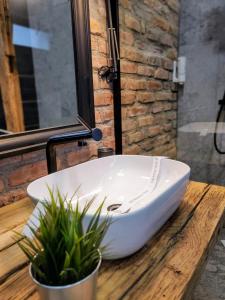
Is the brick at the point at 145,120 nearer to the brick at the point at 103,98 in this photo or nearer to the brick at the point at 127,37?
the brick at the point at 103,98

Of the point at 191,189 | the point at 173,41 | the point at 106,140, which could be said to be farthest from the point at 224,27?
the point at 191,189

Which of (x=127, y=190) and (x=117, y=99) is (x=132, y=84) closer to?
(x=117, y=99)

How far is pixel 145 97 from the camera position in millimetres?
1516

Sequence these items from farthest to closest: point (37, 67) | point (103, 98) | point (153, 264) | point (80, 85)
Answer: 1. point (103, 98)
2. point (80, 85)
3. point (37, 67)
4. point (153, 264)

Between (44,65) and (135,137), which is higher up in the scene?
(44,65)

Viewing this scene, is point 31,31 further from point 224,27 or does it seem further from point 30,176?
point 224,27

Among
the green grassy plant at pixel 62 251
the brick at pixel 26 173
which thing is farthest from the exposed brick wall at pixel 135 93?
the green grassy plant at pixel 62 251

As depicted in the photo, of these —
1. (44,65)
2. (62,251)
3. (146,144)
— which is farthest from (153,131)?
(62,251)

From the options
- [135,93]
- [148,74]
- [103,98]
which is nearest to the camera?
[103,98]

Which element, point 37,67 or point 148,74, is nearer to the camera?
point 37,67

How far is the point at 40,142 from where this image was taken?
871mm

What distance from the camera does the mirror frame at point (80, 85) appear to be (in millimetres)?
833

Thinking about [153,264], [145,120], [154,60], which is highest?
[154,60]

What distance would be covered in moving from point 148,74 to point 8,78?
3.11 ft
